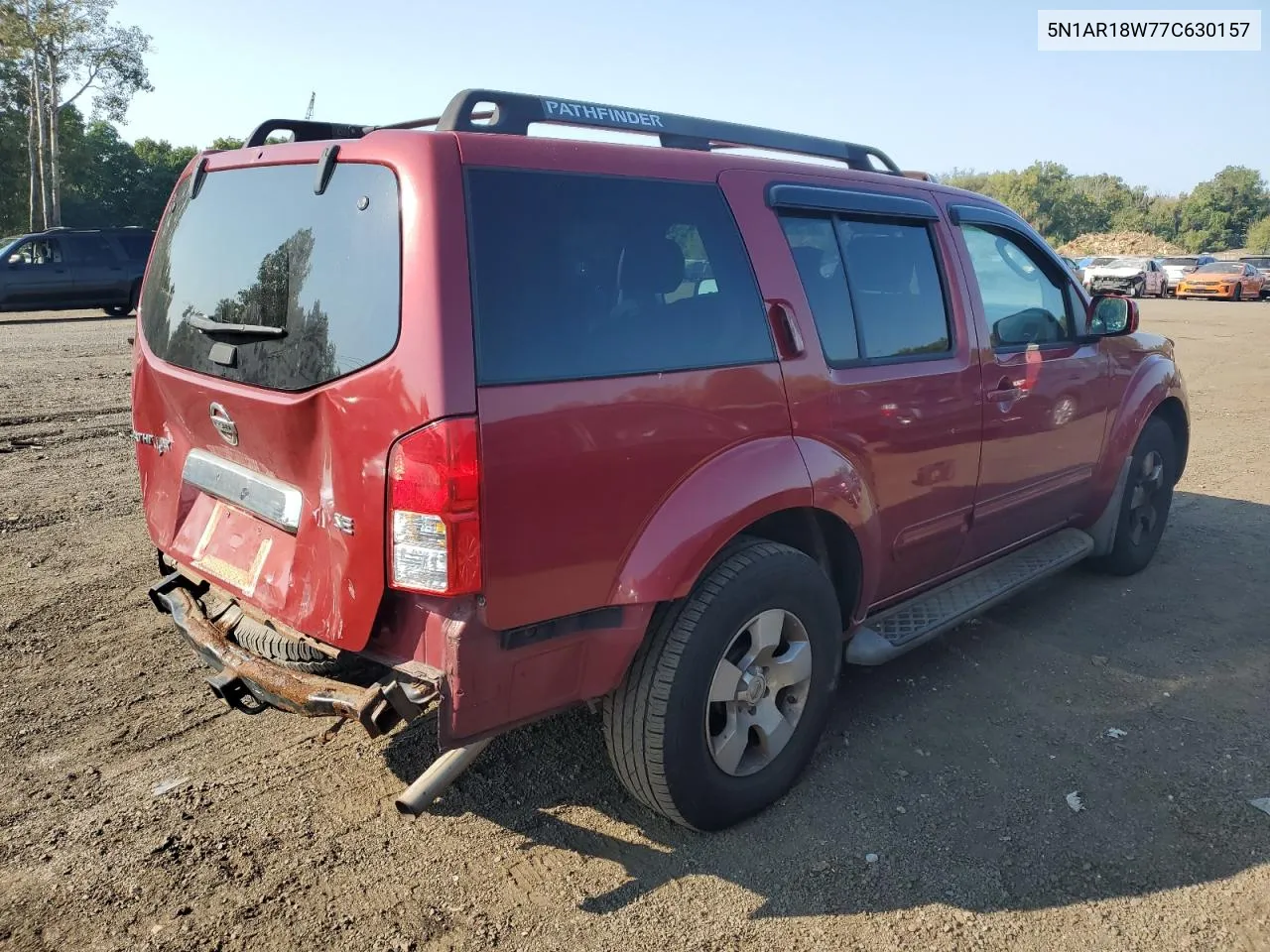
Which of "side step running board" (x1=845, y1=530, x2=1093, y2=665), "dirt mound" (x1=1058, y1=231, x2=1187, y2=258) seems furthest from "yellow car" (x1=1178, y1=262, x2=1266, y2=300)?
"dirt mound" (x1=1058, y1=231, x2=1187, y2=258)

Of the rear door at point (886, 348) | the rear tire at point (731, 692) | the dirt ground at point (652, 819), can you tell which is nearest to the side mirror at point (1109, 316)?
the rear door at point (886, 348)

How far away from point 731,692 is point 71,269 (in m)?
20.9

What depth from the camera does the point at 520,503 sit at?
91.4 inches

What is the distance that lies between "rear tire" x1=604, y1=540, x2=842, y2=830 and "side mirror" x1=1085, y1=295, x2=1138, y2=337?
2357 millimetres

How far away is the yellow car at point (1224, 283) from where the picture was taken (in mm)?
30875

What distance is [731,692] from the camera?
2.88 m

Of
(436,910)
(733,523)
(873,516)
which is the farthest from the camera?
(873,516)

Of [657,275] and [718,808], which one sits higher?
[657,275]

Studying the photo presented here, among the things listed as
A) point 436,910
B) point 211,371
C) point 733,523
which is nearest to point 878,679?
point 733,523

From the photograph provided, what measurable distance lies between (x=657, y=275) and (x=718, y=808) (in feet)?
5.40

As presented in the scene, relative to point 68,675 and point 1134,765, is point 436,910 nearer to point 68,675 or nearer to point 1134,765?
point 68,675

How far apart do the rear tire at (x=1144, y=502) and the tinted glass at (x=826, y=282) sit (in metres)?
2.60

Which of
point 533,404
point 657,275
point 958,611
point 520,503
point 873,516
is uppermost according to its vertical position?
point 657,275

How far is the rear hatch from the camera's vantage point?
2.28 meters
